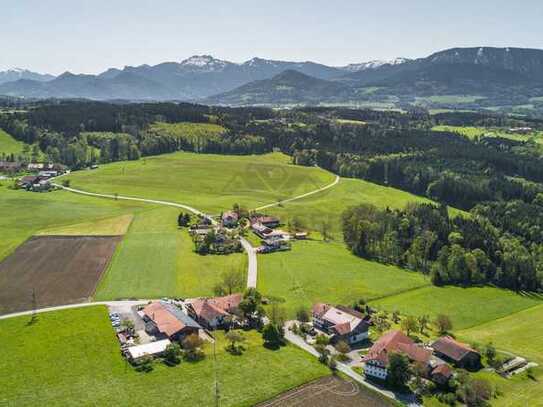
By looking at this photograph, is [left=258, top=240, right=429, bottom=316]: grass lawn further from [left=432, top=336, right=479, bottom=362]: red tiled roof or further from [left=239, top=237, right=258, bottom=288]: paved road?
[left=432, top=336, right=479, bottom=362]: red tiled roof

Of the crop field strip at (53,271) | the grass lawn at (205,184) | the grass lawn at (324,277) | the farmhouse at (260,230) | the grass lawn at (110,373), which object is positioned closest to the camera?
the grass lawn at (110,373)

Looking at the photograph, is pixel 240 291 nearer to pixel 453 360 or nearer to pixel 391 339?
pixel 391 339

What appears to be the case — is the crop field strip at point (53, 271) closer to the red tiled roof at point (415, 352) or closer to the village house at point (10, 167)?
the red tiled roof at point (415, 352)

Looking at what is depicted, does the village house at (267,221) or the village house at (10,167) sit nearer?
the village house at (267,221)

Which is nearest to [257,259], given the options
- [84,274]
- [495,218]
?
[84,274]

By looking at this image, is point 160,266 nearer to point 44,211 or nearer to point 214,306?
point 214,306

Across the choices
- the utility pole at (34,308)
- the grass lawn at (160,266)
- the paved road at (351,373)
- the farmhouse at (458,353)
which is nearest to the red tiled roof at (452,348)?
the farmhouse at (458,353)

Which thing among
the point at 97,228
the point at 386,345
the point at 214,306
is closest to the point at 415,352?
the point at 386,345

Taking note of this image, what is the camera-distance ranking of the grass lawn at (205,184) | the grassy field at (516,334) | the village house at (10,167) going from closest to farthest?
1. the grassy field at (516,334)
2. the grass lawn at (205,184)
3. the village house at (10,167)

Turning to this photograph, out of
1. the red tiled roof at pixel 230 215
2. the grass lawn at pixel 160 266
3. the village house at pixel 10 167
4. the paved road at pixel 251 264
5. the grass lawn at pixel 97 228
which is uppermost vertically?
the village house at pixel 10 167
